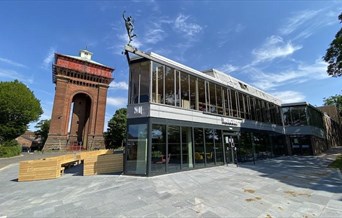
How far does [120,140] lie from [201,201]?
129 feet

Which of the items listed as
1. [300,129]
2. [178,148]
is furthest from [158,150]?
[300,129]

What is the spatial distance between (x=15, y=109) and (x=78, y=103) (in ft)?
34.7

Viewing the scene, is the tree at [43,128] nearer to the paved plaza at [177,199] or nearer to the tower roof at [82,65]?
the tower roof at [82,65]

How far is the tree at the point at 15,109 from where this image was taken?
103 ft

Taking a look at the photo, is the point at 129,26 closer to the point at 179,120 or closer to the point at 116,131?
the point at 179,120

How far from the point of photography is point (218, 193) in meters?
6.43

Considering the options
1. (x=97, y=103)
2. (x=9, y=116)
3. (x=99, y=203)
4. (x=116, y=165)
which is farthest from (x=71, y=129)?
(x=99, y=203)

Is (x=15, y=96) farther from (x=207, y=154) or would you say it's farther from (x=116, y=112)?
(x=207, y=154)

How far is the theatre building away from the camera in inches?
392

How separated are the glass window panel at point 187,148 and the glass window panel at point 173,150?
426 millimetres

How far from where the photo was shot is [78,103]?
1593 inches

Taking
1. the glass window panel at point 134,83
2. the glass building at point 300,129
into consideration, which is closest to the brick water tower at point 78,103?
the glass window panel at point 134,83

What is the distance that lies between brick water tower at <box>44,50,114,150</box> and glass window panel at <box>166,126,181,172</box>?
2935 cm

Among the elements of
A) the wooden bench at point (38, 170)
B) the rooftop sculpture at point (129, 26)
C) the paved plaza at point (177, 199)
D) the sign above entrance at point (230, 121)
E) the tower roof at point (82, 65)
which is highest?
the tower roof at point (82, 65)
